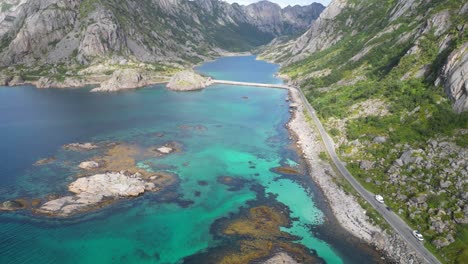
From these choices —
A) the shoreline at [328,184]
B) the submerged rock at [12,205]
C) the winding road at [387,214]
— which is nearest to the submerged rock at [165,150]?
the submerged rock at [12,205]

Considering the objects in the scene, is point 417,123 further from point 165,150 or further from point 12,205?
point 12,205

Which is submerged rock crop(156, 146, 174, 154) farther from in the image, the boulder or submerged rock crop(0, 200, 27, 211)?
submerged rock crop(0, 200, 27, 211)

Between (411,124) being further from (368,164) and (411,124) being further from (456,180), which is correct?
(456,180)

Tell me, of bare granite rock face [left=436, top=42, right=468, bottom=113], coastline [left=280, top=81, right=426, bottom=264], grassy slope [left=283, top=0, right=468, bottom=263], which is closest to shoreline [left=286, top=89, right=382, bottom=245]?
coastline [left=280, top=81, right=426, bottom=264]

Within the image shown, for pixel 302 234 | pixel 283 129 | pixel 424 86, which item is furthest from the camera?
pixel 283 129

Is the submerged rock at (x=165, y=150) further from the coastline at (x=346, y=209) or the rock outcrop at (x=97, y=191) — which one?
the coastline at (x=346, y=209)

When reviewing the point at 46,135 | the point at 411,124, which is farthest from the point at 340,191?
the point at 46,135
